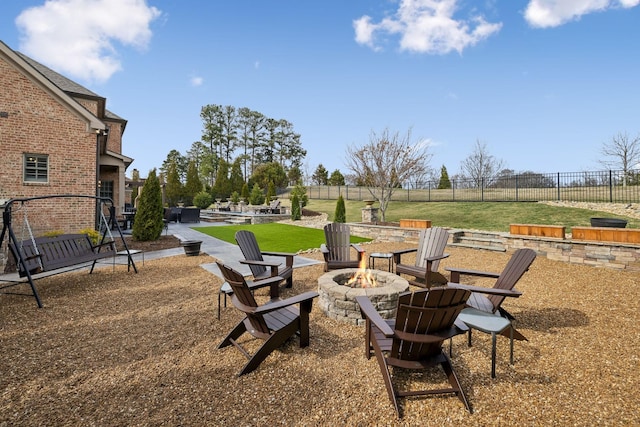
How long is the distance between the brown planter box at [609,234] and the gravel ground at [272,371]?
8.03 feet

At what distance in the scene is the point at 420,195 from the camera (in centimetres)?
2289

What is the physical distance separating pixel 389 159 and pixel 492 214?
226 inches

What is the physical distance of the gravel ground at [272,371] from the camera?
228cm

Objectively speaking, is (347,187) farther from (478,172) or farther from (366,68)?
(478,172)

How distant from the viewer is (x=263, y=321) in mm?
3049

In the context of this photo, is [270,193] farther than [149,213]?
Yes

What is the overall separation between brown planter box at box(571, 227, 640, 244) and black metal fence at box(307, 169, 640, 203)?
9.28m

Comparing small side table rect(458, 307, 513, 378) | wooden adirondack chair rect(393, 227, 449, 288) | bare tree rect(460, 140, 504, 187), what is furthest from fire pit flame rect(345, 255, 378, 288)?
bare tree rect(460, 140, 504, 187)

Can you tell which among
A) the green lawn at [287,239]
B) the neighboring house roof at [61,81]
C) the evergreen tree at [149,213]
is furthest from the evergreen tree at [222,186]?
the evergreen tree at [149,213]

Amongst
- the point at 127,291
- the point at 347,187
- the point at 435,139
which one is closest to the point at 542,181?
the point at 435,139

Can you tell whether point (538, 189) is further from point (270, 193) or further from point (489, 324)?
point (270, 193)

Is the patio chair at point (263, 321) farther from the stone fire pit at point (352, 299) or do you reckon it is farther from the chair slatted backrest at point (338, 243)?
the chair slatted backrest at point (338, 243)

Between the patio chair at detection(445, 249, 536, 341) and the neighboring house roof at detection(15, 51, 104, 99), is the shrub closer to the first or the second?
the neighboring house roof at detection(15, 51, 104, 99)

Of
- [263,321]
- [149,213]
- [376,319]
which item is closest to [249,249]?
[263,321]
